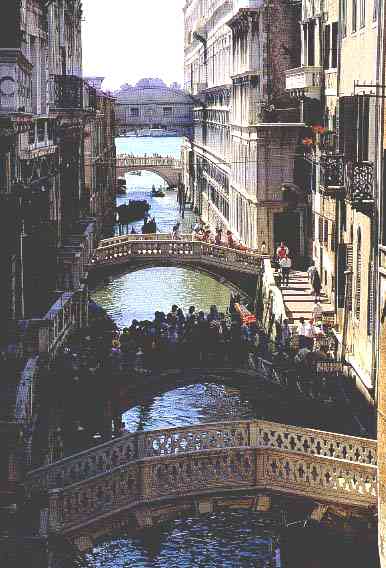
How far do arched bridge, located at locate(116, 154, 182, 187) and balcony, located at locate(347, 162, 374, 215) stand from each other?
8292 cm

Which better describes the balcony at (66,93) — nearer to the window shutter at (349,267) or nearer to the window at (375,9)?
the window shutter at (349,267)

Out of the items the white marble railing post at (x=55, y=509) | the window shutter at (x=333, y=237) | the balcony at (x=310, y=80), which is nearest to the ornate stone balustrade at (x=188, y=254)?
the balcony at (x=310, y=80)

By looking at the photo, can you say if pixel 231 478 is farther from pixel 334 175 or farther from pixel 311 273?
pixel 311 273

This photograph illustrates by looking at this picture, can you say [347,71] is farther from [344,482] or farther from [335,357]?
[344,482]

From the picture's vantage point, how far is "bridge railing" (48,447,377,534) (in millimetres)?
22562

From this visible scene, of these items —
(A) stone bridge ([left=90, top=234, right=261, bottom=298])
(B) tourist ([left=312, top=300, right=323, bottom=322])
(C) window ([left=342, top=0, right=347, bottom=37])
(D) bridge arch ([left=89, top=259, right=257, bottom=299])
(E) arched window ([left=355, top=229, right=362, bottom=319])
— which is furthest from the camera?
(A) stone bridge ([left=90, top=234, right=261, bottom=298])

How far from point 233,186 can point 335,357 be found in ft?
102

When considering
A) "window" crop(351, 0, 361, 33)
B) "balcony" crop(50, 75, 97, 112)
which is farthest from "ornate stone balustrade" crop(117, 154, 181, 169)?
"window" crop(351, 0, 361, 33)

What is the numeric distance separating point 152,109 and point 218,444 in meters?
80.1

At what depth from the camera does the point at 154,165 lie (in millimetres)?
121438

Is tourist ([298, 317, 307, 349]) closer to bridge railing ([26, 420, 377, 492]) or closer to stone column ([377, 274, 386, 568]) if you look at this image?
stone column ([377, 274, 386, 568])

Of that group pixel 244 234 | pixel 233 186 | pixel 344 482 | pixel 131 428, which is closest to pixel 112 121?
pixel 233 186

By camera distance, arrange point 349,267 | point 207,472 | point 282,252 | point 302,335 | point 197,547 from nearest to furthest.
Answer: point 207,472 → point 197,547 → point 349,267 → point 302,335 → point 282,252

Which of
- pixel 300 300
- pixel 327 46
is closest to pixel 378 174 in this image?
pixel 327 46
